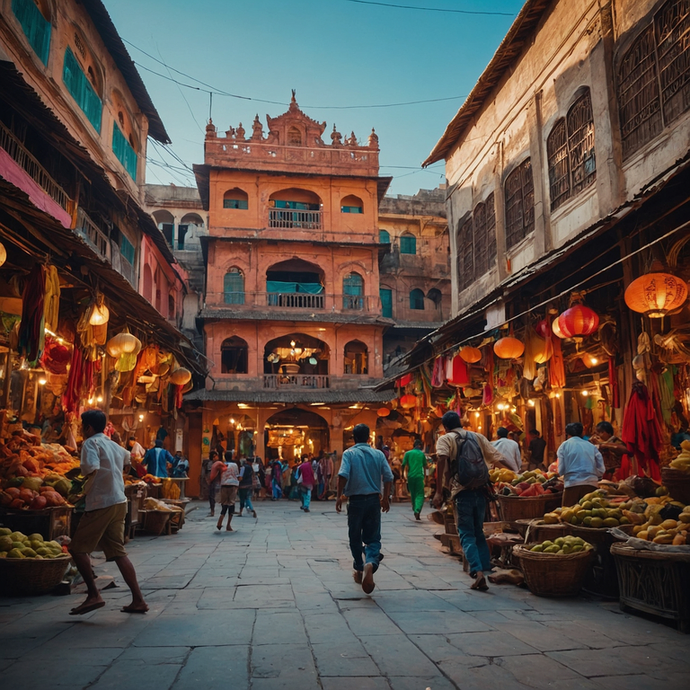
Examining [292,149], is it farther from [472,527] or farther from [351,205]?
[472,527]

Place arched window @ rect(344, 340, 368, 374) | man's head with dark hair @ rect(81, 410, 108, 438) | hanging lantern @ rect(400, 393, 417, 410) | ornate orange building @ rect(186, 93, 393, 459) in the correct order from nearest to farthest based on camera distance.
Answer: man's head with dark hair @ rect(81, 410, 108, 438) → hanging lantern @ rect(400, 393, 417, 410) → ornate orange building @ rect(186, 93, 393, 459) → arched window @ rect(344, 340, 368, 374)

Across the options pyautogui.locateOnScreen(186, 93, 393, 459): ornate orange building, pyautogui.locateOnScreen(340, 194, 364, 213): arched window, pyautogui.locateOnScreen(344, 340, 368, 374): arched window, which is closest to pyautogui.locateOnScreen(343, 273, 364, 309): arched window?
pyautogui.locateOnScreen(186, 93, 393, 459): ornate orange building

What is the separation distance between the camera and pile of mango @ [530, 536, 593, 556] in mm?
5594

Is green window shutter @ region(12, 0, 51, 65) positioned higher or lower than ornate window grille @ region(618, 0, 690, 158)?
higher

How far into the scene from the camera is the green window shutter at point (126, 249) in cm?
1752

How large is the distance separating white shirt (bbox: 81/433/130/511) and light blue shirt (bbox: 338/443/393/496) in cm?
217

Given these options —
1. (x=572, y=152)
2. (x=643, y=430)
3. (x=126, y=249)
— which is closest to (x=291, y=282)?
(x=126, y=249)

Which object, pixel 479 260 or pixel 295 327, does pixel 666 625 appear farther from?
pixel 295 327

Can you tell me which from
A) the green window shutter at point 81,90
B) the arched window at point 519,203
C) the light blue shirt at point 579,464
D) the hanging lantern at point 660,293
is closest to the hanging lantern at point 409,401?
the arched window at point 519,203

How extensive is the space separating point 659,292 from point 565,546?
2.89 meters

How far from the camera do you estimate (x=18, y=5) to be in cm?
1159

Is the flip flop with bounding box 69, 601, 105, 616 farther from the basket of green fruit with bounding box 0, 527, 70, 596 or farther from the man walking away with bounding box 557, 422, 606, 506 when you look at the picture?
the man walking away with bounding box 557, 422, 606, 506

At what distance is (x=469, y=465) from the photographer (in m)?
6.24

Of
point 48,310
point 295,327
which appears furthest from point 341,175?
point 48,310
